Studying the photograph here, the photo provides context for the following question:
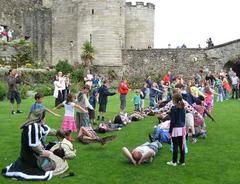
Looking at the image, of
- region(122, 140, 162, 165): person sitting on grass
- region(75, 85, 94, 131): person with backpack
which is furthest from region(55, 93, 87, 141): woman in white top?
region(122, 140, 162, 165): person sitting on grass

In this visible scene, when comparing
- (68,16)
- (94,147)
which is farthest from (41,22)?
(94,147)

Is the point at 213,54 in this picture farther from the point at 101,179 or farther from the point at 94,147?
the point at 101,179

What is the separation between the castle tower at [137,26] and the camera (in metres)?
49.1

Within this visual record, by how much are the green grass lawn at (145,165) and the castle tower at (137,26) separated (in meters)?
32.5

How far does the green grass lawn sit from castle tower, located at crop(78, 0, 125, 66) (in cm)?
2610

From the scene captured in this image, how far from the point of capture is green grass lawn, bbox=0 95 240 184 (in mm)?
10164

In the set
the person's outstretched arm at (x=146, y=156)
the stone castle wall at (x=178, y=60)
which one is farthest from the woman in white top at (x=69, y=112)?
the stone castle wall at (x=178, y=60)

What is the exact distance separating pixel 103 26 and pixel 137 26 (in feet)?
24.5

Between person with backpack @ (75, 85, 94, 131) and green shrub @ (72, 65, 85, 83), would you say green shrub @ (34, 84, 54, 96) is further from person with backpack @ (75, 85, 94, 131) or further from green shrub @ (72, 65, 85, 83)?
person with backpack @ (75, 85, 94, 131)

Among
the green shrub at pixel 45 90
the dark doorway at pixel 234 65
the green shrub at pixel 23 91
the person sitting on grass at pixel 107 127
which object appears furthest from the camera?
the dark doorway at pixel 234 65

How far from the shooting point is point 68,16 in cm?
4703

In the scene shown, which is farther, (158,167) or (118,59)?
(118,59)

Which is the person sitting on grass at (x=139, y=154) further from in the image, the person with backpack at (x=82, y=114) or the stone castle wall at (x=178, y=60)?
the stone castle wall at (x=178, y=60)

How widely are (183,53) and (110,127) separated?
28.6m
